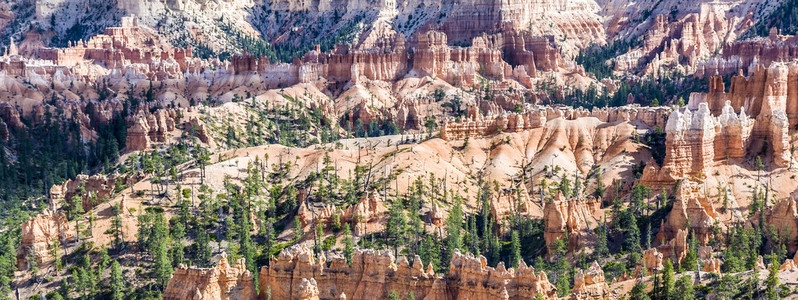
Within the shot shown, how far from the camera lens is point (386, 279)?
10688 centimetres

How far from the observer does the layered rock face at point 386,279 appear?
100 meters

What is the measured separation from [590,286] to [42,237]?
61.7m

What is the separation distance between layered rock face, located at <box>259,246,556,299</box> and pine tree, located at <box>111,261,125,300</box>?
2125cm

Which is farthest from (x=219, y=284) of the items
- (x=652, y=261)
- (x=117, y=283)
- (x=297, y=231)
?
(x=652, y=261)

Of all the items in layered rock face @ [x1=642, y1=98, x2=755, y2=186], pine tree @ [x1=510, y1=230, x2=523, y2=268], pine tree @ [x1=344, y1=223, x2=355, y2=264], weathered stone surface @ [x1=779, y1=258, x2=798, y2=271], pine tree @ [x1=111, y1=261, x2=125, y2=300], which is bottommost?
pine tree @ [x1=111, y1=261, x2=125, y2=300]

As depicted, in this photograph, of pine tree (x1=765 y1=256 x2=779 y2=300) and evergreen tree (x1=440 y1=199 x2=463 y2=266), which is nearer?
pine tree (x1=765 y1=256 x2=779 y2=300)

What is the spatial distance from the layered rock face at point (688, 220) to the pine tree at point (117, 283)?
53.0 m

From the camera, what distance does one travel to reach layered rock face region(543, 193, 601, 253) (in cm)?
13262

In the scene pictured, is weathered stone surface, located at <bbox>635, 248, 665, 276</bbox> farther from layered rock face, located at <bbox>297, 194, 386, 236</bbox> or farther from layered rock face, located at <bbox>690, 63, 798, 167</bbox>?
layered rock face, located at <bbox>690, 63, 798, 167</bbox>

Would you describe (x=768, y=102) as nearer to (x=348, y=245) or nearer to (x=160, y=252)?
(x=348, y=245)

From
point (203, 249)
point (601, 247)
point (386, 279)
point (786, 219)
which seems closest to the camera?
point (386, 279)

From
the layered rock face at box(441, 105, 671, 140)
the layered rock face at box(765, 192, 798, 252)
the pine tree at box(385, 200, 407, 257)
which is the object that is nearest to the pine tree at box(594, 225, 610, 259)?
the layered rock face at box(765, 192, 798, 252)

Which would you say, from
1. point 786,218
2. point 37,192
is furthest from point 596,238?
point 37,192

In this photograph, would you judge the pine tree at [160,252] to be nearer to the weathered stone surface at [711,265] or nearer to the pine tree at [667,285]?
the pine tree at [667,285]
